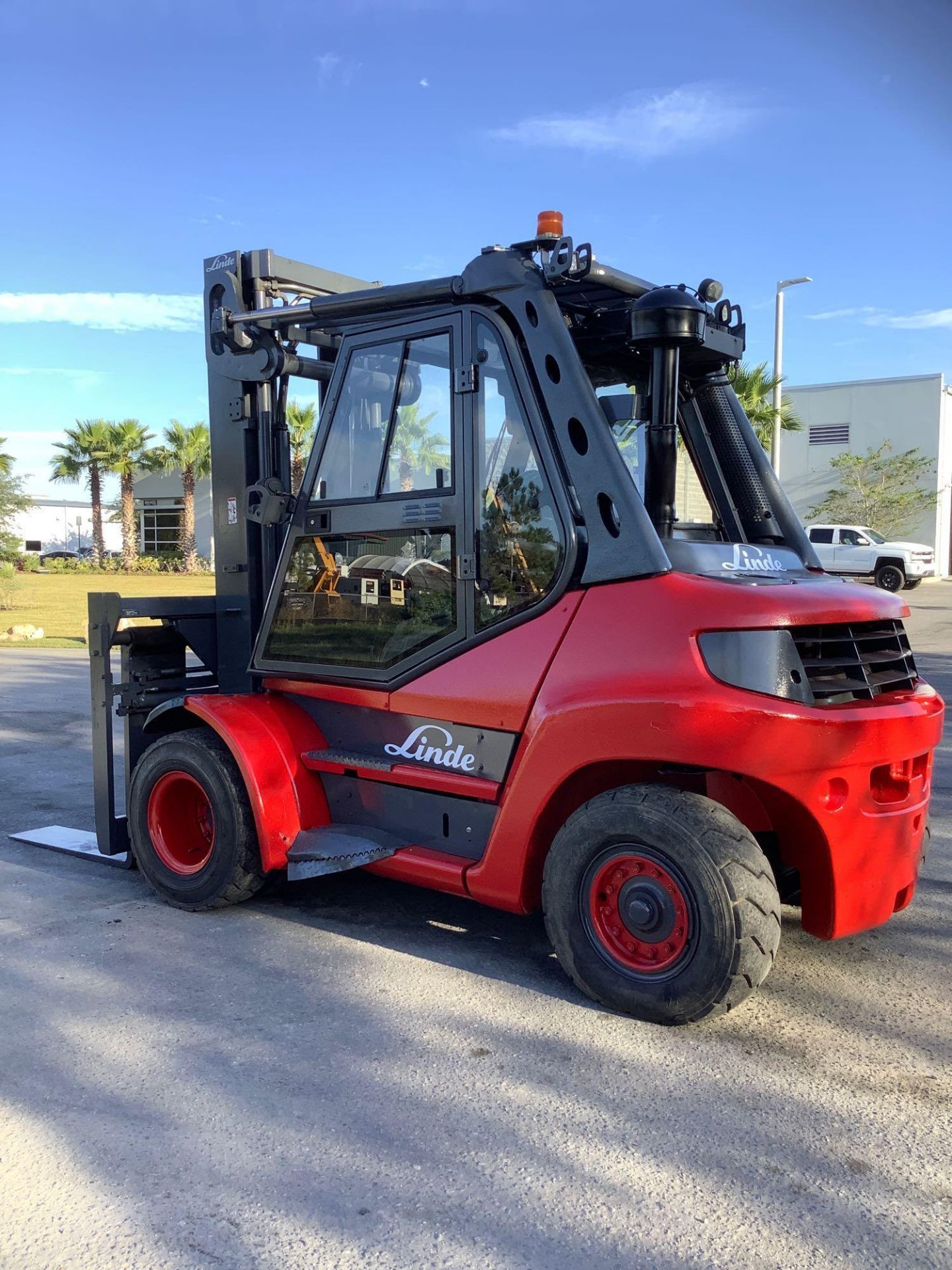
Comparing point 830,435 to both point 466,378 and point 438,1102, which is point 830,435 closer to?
point 466,378

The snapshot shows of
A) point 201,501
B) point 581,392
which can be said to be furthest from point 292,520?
point 201,501

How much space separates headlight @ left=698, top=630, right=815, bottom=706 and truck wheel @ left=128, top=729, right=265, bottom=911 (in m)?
2.30

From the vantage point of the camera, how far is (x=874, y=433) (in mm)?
43719

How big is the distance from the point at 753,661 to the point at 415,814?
165cm

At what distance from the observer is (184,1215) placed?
Answer: 2.61m

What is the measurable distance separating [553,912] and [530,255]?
2.54 meters

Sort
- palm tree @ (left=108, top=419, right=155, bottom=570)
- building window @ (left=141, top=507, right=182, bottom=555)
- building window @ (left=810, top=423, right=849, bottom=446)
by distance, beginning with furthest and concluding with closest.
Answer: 1. building window @ (left=141, top=507, right=182, bottom=555)
2. palm tree @ (left=108, top=419, right=155, bottom=570)
3. building window @ (left=810, top=423, right=849, bottom=446)

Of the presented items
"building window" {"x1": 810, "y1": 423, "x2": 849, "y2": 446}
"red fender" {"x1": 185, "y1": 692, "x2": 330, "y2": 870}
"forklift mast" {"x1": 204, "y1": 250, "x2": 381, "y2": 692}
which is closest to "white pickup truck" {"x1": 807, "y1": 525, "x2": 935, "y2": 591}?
"building window" {"x1": 810, "y1": 423, "x2": 849, "y2": 446}

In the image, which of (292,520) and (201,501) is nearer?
(292,520)

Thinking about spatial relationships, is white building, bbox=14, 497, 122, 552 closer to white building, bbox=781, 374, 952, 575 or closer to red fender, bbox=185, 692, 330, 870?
white building, bbox=781, 374, 952, 575

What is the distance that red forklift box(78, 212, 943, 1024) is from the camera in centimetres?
355

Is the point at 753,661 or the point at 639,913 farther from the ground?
the point at 753,661

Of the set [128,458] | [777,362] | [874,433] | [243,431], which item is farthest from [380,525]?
[128,458]

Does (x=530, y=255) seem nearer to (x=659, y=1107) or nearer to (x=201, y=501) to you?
(x=659, y=1107)
